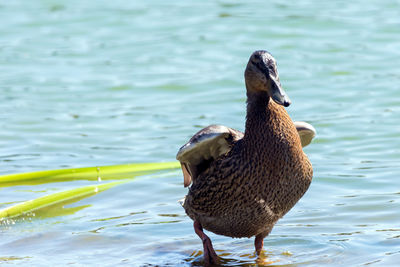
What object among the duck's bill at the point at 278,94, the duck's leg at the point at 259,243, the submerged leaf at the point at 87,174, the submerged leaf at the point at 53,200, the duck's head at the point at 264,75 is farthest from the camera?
the submerged leaf at the point at 87,174

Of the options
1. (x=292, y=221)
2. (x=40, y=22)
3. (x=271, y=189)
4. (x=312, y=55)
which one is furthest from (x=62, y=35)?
(x=271, y=189)

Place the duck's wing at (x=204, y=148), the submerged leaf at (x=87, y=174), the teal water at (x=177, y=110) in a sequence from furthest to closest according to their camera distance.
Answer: the submerged leaf at (x=87, y=174) → the teal water at (x=177, y=110) → the duck's wing at (x=204, y=148)

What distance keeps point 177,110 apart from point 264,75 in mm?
5269

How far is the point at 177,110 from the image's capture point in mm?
10992

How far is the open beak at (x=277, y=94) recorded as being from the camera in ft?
17.9

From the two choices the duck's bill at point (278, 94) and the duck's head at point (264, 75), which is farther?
the duck's head at point (264, 75)

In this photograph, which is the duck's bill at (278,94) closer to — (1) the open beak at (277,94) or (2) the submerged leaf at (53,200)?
(1) the open beak at (277,94)

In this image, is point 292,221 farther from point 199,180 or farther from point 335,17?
point 335,17

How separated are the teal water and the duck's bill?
4.51ft

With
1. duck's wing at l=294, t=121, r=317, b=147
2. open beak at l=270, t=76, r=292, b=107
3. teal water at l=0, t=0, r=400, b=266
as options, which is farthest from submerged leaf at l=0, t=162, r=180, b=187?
open beak at l=270, t=76, r=292, b=107

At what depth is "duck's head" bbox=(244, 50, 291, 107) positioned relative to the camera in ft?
18.5

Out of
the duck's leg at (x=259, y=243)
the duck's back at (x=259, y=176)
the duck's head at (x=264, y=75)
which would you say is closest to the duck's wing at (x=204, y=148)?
the duck's back at (x=259, y=176)

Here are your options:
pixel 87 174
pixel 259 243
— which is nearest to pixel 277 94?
pixel 259 243

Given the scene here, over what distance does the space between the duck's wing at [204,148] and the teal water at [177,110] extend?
749 millimetres
